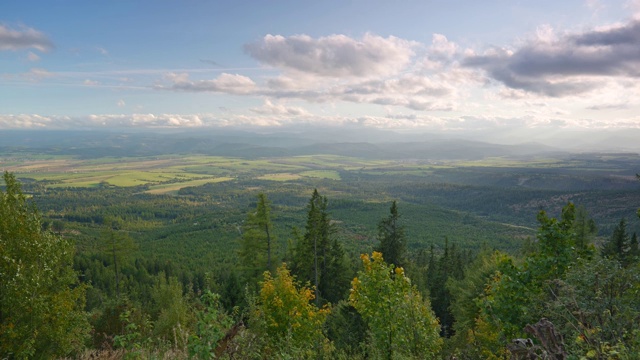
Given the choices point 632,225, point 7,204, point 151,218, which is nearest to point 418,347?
point 7,204

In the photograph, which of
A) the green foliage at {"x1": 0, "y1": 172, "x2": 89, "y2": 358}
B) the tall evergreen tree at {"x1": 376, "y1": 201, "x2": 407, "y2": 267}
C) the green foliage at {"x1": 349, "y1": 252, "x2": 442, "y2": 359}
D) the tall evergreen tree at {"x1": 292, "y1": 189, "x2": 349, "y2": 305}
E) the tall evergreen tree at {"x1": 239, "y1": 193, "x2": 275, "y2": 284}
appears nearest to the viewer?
the green foliage at {"x1": 0, "y1": 172, "x2": 89, "y2": 358}

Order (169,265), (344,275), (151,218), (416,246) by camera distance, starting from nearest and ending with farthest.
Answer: (344,275) < (169,265) < (416,246) < (151,218)

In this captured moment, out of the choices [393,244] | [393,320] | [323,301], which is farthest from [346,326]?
[393,244]

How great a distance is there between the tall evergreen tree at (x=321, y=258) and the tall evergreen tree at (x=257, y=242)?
2.74 m

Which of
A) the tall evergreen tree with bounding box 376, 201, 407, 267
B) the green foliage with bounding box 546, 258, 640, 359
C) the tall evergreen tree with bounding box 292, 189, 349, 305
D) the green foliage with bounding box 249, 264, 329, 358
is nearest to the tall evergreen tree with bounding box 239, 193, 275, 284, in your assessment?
the tall evergreen tree with bounding box 292, 189, 349, 305

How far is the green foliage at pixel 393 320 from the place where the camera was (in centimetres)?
1043

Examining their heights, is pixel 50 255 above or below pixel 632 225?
above

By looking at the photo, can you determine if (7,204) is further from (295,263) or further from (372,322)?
(295,263)

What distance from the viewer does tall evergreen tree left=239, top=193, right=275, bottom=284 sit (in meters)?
29.7

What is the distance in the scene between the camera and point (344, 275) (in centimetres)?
3103

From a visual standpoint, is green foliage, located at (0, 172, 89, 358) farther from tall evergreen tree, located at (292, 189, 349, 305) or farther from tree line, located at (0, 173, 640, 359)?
tall evergreen tree, located at (292, 189, 349, 305)

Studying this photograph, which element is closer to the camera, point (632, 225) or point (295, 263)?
point (295, 263)

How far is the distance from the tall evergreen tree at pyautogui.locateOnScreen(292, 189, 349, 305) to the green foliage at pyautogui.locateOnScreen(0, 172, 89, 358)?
61.9 feet

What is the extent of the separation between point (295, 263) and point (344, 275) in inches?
181
